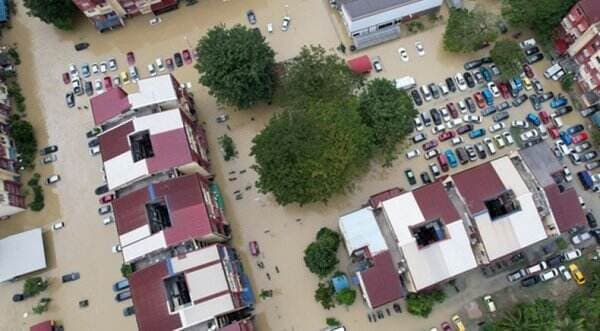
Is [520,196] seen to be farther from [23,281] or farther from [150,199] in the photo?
[23,281]

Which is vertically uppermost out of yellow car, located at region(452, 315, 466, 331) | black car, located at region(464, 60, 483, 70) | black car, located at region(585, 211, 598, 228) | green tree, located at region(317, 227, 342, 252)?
black car, located at region(464, 60, 483, 70)

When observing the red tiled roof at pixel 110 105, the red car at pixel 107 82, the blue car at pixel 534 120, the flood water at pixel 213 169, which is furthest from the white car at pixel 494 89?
the red car at pixel 107 82

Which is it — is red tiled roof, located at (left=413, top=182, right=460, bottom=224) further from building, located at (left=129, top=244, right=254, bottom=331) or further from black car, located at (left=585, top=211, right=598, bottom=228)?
building, located at (left=129, top=244, right=254, bottom=331)

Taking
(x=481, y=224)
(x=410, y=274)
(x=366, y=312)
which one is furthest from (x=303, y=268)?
(x=481, y=224)

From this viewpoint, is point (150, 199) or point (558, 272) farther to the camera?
point (558, 272)

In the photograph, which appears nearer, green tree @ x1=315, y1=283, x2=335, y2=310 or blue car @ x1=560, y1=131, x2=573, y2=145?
green tree @ x1=315, y1=283, x2=335, y2=310

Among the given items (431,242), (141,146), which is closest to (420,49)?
(431,242)

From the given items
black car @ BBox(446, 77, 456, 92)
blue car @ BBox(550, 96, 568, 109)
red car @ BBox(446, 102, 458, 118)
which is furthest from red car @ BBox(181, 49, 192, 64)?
→ blue car @ BBox(550, 96, 568, 109)
